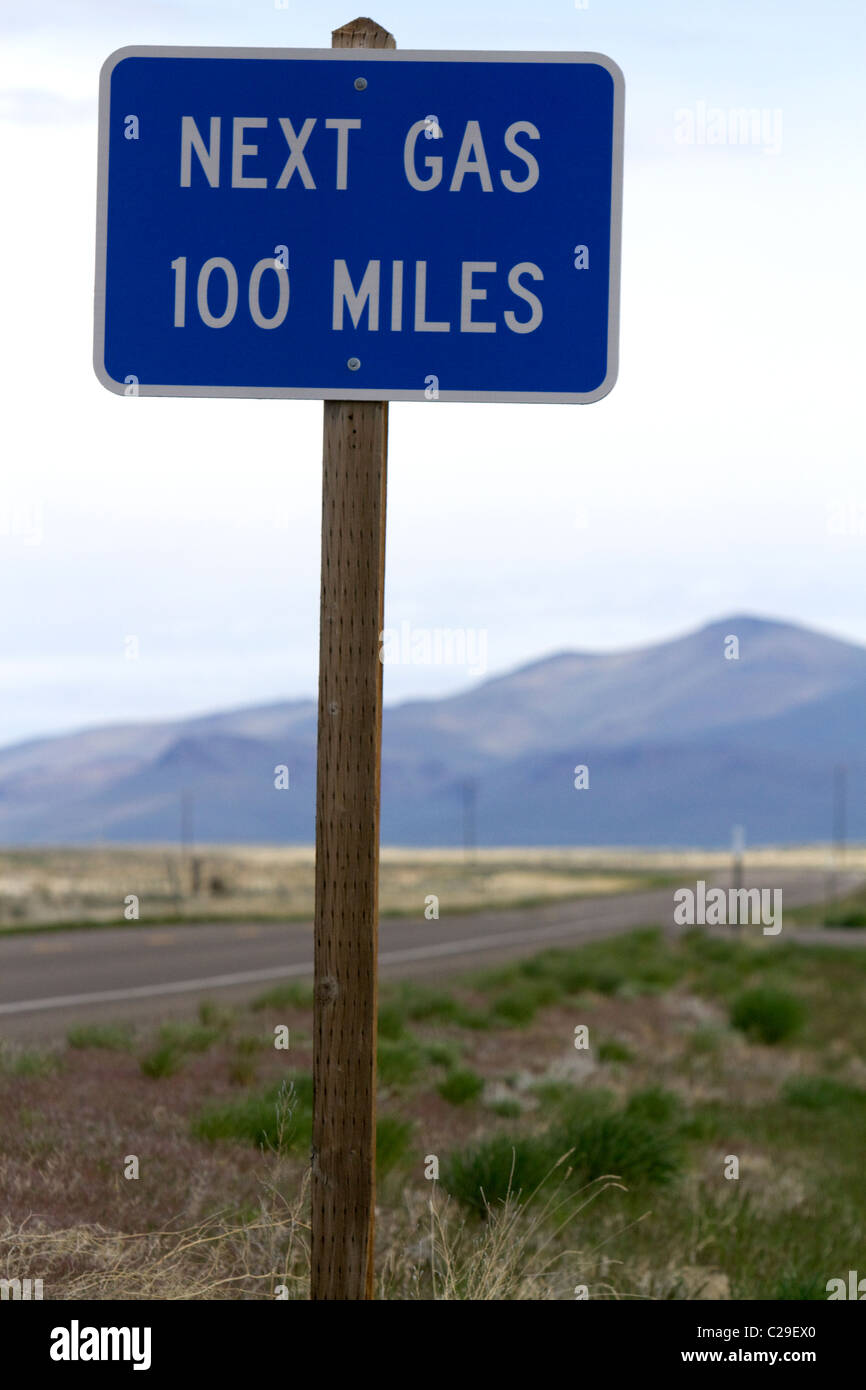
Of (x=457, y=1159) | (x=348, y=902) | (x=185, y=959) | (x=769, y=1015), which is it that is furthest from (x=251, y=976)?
(x=348, y=902)

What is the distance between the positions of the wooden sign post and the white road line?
360 inches

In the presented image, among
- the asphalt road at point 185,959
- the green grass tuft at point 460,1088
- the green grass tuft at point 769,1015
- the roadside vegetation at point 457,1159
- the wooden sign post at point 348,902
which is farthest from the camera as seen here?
the green grass tuft at point 769,1015

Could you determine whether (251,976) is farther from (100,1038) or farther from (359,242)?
(359,242)

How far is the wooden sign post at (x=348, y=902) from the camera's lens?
3.96 m

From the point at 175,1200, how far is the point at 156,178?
4.00 metres

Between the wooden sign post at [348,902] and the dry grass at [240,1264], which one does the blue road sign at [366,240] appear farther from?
the dry grass at [240,1264]

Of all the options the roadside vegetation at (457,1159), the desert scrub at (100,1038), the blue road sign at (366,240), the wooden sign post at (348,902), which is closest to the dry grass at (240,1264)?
the roadside vegetation at (457,1159)

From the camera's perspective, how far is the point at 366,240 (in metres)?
4.07

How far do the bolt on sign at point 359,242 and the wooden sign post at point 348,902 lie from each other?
0.09 ft

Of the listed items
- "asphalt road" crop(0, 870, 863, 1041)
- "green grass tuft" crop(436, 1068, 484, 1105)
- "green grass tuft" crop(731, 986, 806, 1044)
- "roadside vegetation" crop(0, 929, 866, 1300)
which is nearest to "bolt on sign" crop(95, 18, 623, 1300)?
"roadside vegetation" crop(0, 929, 866, 1300)

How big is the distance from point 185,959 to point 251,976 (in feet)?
8.10

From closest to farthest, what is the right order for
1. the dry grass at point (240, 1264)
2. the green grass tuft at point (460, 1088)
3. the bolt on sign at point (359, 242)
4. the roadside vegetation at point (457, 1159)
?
the bolt on sign at point (359, 242)
the dry grass at point (240, 1264)
the roadside vegetation at point (457, 1159)
the green grass tuft at point (460, 1088)
